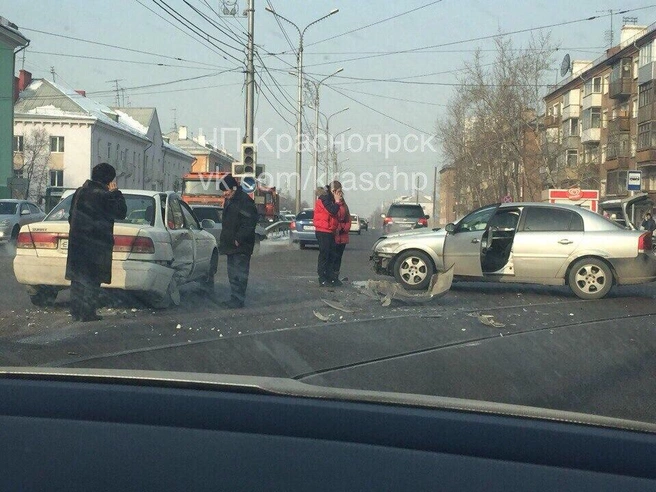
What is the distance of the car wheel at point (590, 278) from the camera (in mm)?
12891

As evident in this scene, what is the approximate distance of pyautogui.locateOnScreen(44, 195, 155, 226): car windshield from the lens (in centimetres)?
1050

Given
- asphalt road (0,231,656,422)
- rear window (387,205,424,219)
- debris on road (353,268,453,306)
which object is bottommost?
asphalt road (0,231,656,422)

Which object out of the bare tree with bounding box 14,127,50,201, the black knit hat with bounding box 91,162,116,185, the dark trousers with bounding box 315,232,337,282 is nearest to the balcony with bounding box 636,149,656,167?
the bare tree with bounding box 14,127,50,201

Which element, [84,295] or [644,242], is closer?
[84,295]

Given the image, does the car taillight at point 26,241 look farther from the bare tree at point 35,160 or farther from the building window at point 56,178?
the building window at point 56,178

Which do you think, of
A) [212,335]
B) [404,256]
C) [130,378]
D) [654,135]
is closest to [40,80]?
[654,135]

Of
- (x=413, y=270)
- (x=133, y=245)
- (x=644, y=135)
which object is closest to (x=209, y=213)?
(x=413, y=270)

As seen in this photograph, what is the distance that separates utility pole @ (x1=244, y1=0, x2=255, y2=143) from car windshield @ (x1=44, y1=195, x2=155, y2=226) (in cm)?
1297

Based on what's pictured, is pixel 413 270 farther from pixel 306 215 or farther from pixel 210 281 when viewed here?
pixel 306 215

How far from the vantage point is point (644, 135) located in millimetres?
54500

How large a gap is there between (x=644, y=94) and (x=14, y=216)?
41293 mm

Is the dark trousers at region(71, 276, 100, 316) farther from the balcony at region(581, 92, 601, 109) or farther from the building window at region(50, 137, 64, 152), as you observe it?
the balcony at region(581, 92, 601, 109)

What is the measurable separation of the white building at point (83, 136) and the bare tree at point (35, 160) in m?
0.17

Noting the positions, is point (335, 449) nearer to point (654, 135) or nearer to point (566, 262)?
point (566, 262)
